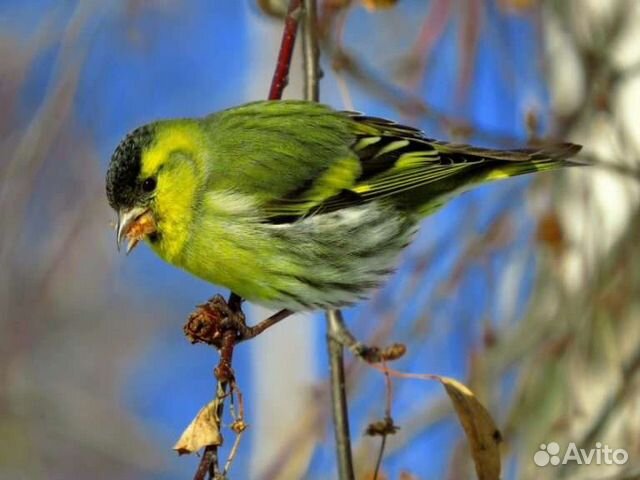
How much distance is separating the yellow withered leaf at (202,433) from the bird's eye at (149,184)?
1.11 meters

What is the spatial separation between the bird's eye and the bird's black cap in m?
0.02

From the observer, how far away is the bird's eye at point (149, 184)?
3260 mm

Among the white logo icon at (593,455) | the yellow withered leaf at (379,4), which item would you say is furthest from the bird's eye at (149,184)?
the white logo icon at (593,455)

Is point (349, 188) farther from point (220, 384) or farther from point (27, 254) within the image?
point (27, 254)

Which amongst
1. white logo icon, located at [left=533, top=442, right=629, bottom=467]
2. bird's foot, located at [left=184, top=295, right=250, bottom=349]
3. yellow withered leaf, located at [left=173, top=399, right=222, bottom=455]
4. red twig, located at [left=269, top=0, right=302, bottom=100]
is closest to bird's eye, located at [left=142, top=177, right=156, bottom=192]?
red twig, located at [left=269, top=0, right=302, bottom=100]

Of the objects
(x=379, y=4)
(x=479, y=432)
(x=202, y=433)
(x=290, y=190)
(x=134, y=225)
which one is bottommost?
(x=202, y=433)

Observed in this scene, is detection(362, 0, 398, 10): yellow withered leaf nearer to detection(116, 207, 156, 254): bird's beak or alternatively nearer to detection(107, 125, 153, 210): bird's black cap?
detection(107, 125, 153, 210): bird's black cap

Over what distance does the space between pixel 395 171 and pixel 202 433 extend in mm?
1539

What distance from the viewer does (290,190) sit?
3404 mm

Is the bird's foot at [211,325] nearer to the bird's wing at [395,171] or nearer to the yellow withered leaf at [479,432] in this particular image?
the yellow withered leaf at [479,432]

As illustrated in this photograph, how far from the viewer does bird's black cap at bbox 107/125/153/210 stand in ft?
10.5

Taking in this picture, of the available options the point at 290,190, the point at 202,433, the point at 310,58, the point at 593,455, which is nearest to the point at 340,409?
the point at 202,433

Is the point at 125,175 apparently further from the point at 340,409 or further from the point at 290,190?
the point at 340,409

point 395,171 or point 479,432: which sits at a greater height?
point 395,171
